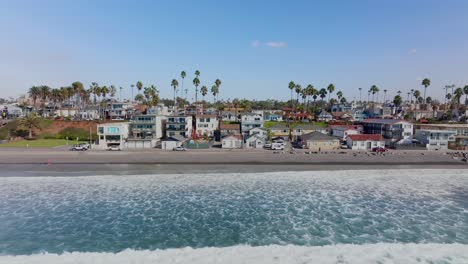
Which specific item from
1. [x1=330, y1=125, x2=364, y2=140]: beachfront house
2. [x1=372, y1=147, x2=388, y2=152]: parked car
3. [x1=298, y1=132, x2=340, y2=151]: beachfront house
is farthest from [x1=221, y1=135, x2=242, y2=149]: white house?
[x1=372, y1=147, x2=388, y2=152]: parked car

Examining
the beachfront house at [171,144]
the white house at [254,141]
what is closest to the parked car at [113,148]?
the beachfront house at [171,144]

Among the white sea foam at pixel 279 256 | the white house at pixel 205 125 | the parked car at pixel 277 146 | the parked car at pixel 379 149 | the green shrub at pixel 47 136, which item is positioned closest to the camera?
the white sea foam at pixel 279 256

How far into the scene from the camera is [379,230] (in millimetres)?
21609

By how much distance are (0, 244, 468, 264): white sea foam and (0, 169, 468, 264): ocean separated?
66mm

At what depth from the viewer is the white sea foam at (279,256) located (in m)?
17.0

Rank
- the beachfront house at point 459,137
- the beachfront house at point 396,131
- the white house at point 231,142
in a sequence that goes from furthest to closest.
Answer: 1. the beachfront house at point 396,131
2. the white house at point 231,142
3. the beachfront house at point 459,137

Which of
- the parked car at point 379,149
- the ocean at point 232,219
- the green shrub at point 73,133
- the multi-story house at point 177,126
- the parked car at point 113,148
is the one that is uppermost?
the multi-story house at point 177,126

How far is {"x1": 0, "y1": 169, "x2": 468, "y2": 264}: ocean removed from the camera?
18.0m

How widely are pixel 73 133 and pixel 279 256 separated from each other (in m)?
69.7

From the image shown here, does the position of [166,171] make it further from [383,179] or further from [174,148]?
[383,179]

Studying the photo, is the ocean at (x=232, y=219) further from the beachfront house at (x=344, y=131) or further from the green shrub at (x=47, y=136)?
the green shrub at (x=47, y=136)

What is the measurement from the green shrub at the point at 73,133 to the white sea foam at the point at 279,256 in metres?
56.3

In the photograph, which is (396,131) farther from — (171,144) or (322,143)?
(171,144)

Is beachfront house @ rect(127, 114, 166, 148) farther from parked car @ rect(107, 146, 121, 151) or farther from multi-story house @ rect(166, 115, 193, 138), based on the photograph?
parked car @ rect(107, 146, 121, 151)
